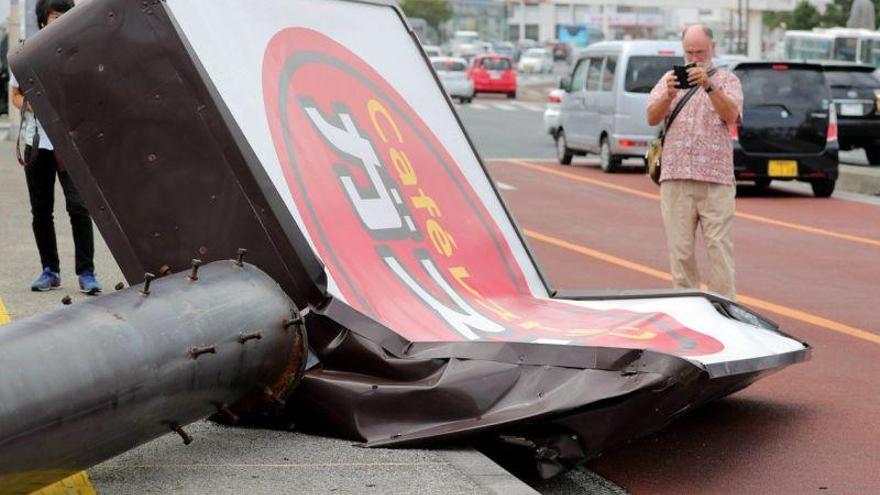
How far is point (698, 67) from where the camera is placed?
9.38 meters

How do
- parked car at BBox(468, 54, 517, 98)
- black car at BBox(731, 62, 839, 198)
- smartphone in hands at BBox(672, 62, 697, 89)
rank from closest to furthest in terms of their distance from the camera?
smartphone in hands at BBox(672, 62, 697, 89), black car at BBox(731, 62, 839, 198), parked car at BBox(468, 54, 517, 98)

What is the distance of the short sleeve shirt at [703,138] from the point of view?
9.48 meters

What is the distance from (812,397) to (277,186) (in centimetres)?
288

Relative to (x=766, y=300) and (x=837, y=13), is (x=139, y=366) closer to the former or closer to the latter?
(x=766, y=300)

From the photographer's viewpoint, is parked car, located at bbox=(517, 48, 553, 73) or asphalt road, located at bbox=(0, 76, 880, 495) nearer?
asphalt road, located at bbox=(0, 76, 880, 495)

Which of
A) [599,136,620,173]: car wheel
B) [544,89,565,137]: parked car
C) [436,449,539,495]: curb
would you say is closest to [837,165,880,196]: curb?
[599,136,620,173]: car wheel

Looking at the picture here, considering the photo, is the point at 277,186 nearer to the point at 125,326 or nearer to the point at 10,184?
the point at 125,326

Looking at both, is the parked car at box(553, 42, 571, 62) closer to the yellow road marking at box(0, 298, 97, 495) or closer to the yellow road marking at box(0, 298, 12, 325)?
the yellow road marking at box(0, 298, 12, 325)

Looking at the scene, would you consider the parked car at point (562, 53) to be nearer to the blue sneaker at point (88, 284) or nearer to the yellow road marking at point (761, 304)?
the yellow road marking at point (761, 304)

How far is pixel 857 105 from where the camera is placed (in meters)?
24.8

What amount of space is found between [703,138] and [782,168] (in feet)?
34.2

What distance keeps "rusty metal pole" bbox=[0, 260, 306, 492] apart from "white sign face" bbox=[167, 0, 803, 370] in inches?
28.6

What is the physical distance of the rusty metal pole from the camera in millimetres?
4984

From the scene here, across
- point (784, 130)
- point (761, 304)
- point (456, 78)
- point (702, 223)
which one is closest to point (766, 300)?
point (761, 304)
